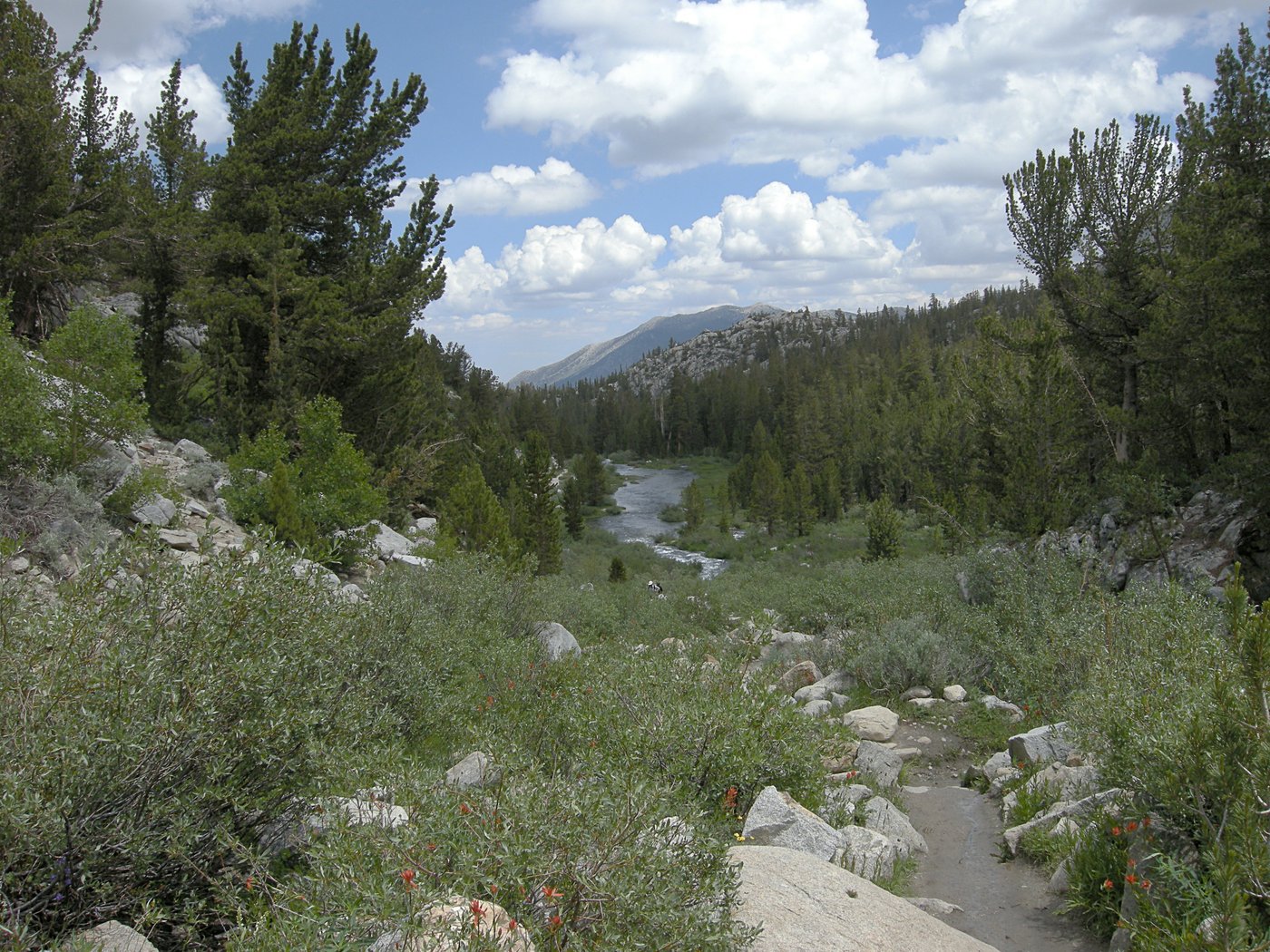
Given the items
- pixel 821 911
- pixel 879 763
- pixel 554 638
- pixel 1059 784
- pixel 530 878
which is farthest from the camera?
pixel 554 638

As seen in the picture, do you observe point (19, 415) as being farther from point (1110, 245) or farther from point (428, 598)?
point (1110, 245)

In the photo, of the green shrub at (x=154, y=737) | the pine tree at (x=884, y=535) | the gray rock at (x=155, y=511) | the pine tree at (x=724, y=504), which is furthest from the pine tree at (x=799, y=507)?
the green shrub at (x=154, y=737)

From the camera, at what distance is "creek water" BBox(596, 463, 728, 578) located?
168 feet

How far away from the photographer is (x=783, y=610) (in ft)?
62.8

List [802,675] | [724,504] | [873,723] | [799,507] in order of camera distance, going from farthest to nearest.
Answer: [724,504]
[799,507]
[802,675]
[873,723]

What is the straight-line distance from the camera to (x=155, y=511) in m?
12.0

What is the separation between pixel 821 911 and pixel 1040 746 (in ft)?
16.1

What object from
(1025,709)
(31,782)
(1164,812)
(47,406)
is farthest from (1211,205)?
(47,406)

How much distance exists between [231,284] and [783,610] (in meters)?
15.0

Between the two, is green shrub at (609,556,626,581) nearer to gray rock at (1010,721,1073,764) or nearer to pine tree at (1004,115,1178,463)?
pine tree at (1004,115,1178,463)

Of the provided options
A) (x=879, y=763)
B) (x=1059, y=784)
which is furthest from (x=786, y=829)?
(x=879, y=763)

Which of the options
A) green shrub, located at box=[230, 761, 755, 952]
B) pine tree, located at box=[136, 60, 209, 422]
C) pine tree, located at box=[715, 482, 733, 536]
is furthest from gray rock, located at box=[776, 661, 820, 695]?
pine tree, located at box=[715, 482, 733, 536]

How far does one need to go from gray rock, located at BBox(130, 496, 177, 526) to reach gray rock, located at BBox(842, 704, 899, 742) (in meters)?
10.1

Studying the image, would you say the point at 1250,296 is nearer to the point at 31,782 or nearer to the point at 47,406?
the point at 31,782
